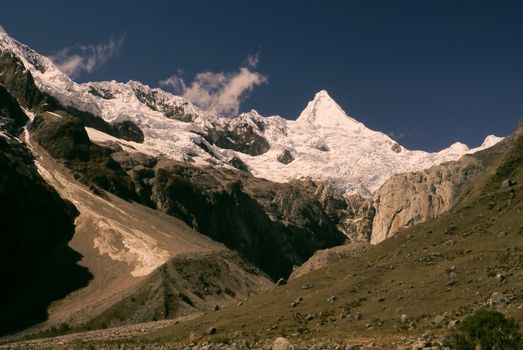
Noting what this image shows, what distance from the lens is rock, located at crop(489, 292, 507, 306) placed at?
4688cm

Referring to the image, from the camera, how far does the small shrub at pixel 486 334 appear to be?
103 feet

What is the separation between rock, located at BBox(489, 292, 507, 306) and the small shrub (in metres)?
12.8

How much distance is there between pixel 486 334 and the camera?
32.1 meters

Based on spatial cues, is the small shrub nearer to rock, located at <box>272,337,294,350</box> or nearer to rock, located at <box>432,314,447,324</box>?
rock, located at <box>272,337,294,350</box>

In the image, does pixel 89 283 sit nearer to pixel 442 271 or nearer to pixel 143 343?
pixel 143 343

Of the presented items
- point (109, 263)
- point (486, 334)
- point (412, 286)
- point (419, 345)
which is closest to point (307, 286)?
point (412, 286)

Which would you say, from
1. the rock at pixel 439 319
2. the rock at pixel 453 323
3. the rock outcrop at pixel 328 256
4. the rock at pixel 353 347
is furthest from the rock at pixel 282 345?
the rock outcrop at pixel 328 256

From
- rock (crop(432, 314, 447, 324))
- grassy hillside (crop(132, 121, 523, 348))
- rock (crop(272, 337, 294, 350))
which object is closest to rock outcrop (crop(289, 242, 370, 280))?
grassy hillside (crop(132, 121, 523, 348))

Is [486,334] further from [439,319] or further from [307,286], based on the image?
[307,286]

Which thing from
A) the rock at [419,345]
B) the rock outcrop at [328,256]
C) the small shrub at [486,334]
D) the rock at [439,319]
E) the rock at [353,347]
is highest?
the rock outcrop at [328,256]

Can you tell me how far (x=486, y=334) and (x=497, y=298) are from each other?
1660 centimetres

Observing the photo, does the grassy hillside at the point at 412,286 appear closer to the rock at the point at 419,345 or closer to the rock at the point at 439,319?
the rock at the point at 439,319

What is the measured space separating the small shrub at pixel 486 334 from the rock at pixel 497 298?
12.8m

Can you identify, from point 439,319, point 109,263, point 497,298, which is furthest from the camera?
point 109,263
